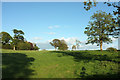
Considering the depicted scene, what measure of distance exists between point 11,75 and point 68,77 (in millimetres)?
5689

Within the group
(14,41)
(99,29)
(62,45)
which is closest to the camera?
(99,29)

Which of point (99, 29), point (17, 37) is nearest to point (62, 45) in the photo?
point (17, 37)

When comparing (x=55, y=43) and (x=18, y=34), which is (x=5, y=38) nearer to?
(x=18, y=34)

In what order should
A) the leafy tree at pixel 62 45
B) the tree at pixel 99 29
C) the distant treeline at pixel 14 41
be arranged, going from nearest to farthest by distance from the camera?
the tree at pixel 99 29, the distant treeline at pixel 14 41, the leafy tree at pixel 62 45

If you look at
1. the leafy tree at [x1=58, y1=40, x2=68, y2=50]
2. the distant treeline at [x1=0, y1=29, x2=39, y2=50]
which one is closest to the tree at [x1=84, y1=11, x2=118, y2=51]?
the distant treeline at [x1=0, y1=29, x2=39, y2=50]

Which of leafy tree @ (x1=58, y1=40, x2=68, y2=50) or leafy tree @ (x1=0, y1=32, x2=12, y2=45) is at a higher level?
leafy tree @ (x1=0, y1=32, x2=12, y2=45)

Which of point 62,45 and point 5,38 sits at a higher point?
point 5,38

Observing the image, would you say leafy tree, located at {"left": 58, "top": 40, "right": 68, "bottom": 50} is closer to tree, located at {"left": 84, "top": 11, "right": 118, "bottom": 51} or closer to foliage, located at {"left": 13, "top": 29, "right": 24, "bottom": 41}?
foliage, located at {"left": 13, "top": 29, "right": 24, "bottom": 41}

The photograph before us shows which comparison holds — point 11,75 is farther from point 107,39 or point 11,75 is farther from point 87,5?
point 107,39

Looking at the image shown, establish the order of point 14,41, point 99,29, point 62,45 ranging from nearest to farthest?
point 99,29 < point 14,41 < point 62,45

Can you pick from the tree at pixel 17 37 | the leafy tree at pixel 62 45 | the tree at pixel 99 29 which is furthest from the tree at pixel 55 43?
the tree at pixel 99 29

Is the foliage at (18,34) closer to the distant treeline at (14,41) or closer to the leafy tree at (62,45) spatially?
the distant treeline at (14,41)

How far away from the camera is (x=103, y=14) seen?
49156 mm

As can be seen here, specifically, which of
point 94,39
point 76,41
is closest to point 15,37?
point 76,41
